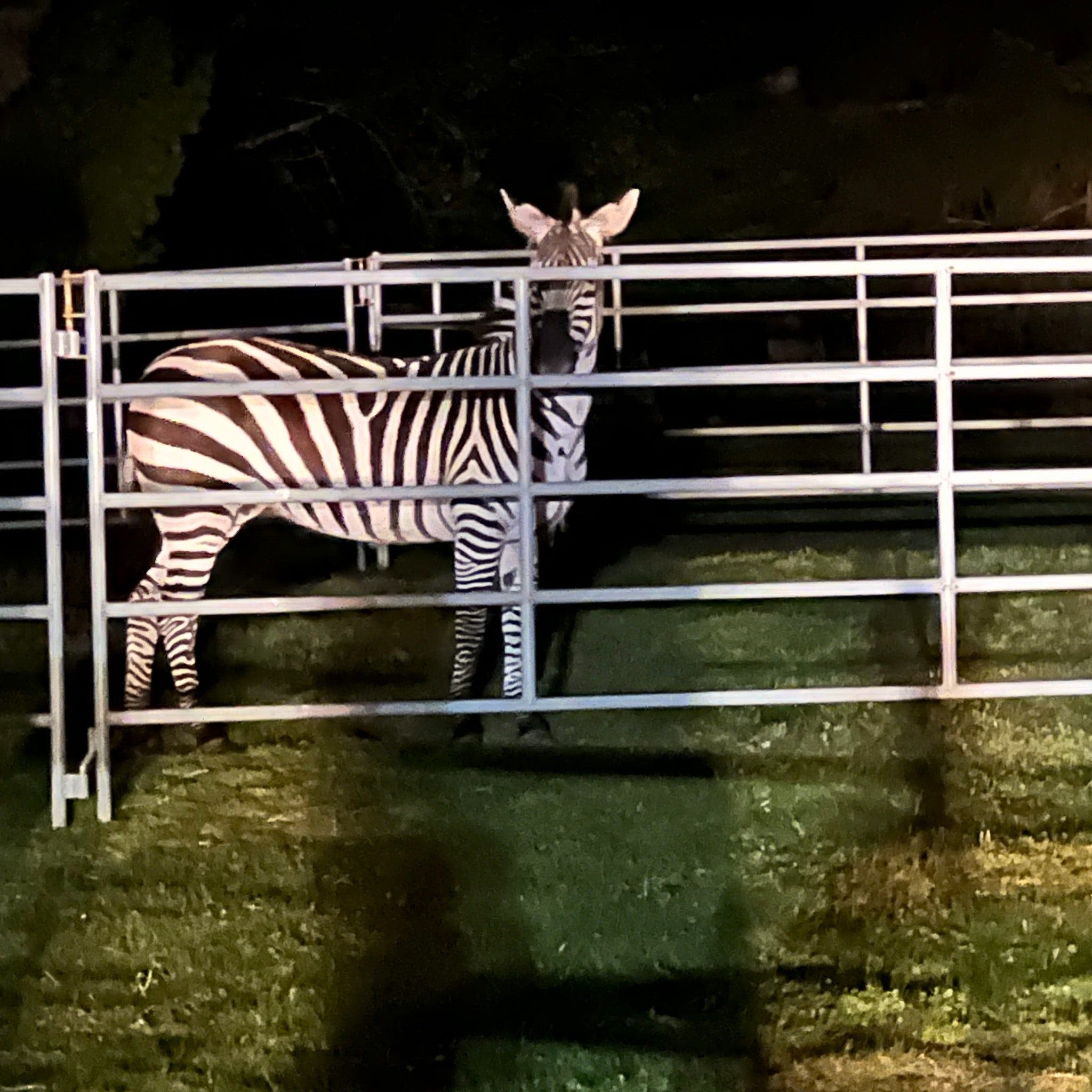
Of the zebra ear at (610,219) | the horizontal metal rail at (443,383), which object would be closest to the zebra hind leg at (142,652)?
the horizontal metal rail at (443,383)

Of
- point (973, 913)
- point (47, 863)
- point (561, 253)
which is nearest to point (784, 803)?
point (973, 913)

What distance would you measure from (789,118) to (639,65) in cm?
166

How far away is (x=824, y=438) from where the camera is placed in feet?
36.5

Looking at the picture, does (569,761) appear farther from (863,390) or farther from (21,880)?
(863,390)

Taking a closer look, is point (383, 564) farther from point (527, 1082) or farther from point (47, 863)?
point (527, 1082)

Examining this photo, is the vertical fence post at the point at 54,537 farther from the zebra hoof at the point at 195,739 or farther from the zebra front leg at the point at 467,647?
the zebra front leg at the point at 467,647

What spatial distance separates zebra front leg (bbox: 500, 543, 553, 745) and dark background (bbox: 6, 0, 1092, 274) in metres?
9.03

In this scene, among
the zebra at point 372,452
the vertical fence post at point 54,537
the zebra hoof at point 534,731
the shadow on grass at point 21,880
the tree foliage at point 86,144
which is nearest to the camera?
the shadow on grass at point 21,880

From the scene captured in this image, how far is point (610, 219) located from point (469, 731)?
2237mm

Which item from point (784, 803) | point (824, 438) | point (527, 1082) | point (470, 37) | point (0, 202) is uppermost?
point (470, 37)

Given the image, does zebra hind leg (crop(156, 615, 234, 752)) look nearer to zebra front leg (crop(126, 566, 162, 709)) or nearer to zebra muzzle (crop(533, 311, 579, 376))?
zebra front leg (crop(126, 566, 162, 709))

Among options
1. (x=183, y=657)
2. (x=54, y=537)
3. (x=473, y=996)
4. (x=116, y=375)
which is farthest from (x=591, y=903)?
(x=116, y=375)

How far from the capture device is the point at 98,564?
3699 millimetres

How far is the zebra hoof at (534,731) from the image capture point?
4152 millimetres
